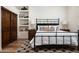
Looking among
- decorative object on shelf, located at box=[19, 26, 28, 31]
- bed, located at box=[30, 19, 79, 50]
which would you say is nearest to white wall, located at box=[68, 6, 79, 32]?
bed, located at box=[30, 19, 79, 50]

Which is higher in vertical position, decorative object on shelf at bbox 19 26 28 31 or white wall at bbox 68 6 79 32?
white wall at bbox 68 6 79 32

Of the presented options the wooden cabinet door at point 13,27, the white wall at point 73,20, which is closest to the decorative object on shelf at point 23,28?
the wooden cabinet door at point 13,27

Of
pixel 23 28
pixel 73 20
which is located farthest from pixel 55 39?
pixel 23 28

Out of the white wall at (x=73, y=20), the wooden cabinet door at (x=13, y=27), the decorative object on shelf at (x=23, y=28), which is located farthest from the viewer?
the wooden cabinet door at (x=13, y=27)

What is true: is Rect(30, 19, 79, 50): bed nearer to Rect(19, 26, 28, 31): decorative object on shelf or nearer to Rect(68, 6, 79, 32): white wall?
Rect(68, 6, 79, 32): white wall

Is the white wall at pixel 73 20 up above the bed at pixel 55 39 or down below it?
above

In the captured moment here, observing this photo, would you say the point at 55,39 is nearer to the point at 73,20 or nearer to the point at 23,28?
the point at 73,20

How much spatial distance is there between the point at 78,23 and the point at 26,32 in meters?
1.65

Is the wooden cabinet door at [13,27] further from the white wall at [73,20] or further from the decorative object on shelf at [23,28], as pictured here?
the white wall at [73,20]

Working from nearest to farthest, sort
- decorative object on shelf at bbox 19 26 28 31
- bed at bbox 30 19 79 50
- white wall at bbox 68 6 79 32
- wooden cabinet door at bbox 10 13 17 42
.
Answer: white wall at bbox 68 6 79 32, bed at bbox 30 19 79 50, decorative object on shelf at bbox 19 26 28 31, wooden cabinet door at bbox 10 13 17 42

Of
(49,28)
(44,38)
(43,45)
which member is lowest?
(43,45)
